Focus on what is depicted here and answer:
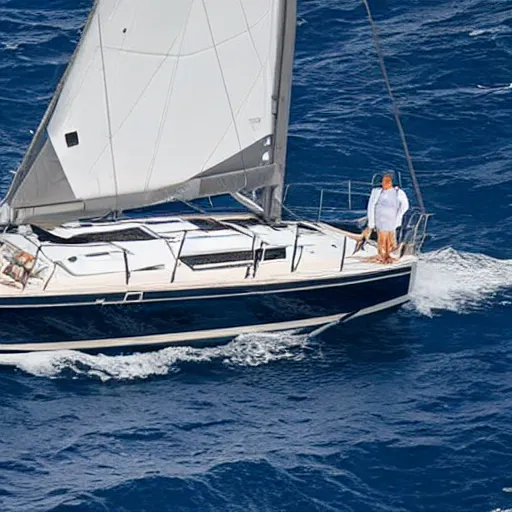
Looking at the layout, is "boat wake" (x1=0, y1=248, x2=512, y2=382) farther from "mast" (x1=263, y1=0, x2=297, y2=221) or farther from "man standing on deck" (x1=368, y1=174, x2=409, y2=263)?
"mast" (x1=263, y1=0, x2=297, y2=221)

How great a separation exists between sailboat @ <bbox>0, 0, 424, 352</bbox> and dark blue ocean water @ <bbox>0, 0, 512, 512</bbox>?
2.61 ft

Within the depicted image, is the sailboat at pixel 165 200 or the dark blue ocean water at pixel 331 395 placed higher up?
the sailboat at pixel 165 200

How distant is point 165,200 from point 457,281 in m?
7.57

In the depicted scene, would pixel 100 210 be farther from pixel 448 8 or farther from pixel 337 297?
pixel 448 8

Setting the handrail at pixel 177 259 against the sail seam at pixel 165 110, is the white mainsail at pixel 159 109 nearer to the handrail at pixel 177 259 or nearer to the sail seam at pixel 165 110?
the sail seam at pixel 165 110

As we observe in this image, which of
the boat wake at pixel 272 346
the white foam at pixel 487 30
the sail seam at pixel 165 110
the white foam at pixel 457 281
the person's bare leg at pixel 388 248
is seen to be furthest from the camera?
the white foam at pixel 487 30

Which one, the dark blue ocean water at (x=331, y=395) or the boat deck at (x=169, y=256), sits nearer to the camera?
the dark blue ocean water at (x=331, y=395)

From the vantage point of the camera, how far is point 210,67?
36.8 metres

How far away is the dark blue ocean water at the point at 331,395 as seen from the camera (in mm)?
30500

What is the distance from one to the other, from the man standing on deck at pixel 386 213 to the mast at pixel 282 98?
2500mm

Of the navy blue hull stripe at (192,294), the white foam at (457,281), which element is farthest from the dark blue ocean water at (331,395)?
the navy blue hull stripe at (192,294)

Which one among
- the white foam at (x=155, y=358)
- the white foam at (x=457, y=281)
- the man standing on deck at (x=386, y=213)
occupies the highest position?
the man standing on deck at (x=386, y=213)

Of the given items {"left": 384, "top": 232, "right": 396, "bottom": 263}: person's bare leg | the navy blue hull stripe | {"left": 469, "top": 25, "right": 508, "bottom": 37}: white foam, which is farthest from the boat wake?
{"left": 469, "top": 25, "right": 508, "bottom": 37}: white foam

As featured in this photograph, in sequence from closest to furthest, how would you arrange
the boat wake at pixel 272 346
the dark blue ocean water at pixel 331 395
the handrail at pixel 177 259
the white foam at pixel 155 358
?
the dark blue ocean water at pixel 331 395 → the white foam at pixel 155 358 → the boat wake at pixel 272 346 → the handrail at pixel 177 259
